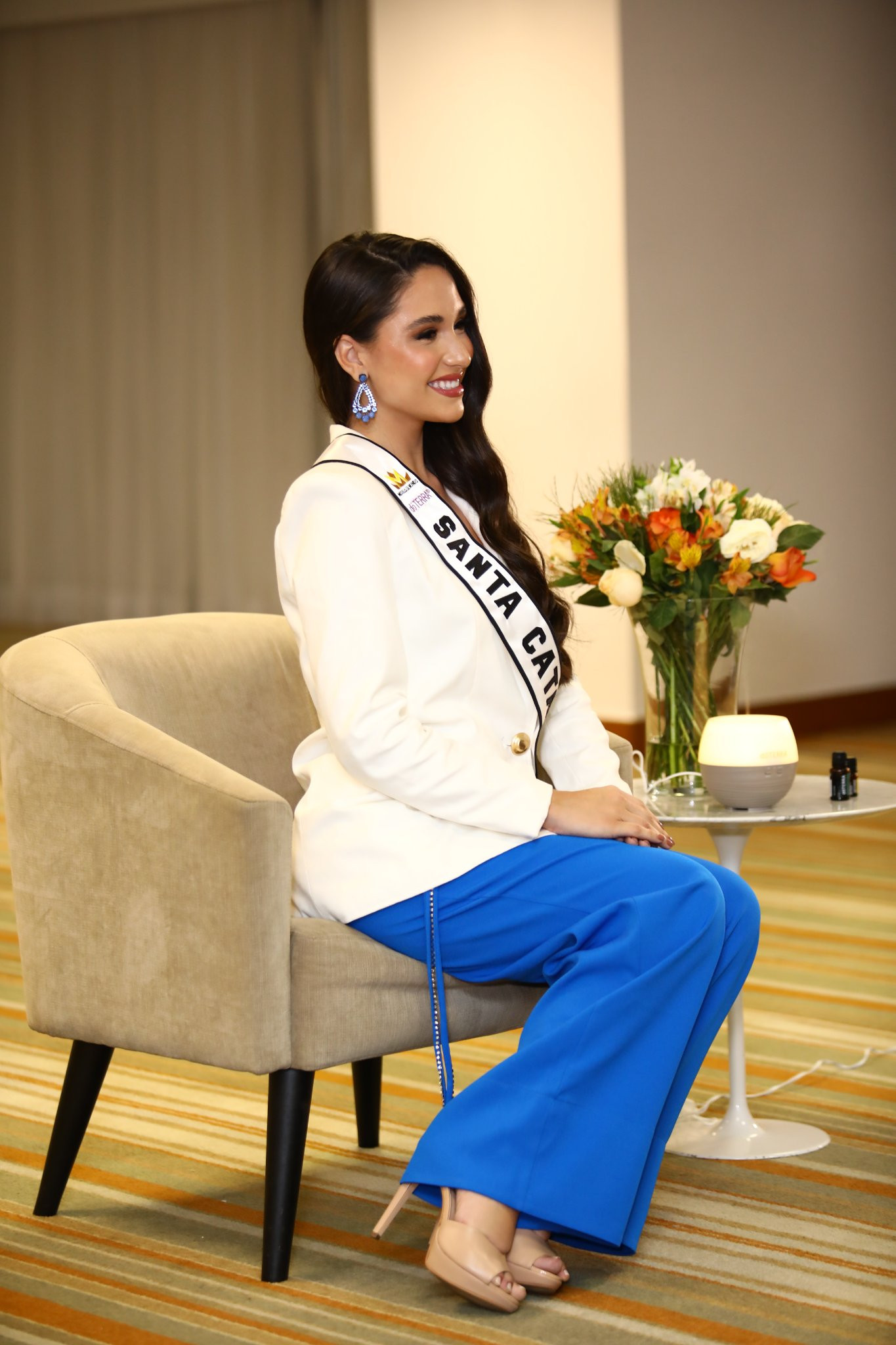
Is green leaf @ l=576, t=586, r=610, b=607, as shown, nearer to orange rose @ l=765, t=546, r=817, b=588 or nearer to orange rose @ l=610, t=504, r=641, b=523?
orange rose @ l=610, t=504, r=641, b=523

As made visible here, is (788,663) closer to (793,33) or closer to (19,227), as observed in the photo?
(793,33)

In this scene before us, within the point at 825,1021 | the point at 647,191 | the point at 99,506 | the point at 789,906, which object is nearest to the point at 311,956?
the point at 825,1021

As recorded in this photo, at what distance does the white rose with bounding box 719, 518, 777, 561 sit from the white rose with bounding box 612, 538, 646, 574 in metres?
0.12

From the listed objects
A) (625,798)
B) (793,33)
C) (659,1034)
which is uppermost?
(793,33)

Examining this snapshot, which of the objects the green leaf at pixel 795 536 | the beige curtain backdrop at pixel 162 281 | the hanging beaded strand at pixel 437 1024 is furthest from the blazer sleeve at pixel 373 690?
the beige curtain backdrop at pixel 162 281

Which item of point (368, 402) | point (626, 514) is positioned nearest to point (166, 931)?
point (368, 402)

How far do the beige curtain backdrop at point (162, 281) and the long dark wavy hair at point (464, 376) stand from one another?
5.53 meters

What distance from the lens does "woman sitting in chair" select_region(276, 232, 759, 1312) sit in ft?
5.99

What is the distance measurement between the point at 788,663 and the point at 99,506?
426 centimetres

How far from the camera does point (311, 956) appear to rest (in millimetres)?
1916

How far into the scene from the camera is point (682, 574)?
2.42 meters

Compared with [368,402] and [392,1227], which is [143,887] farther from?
[368,402]

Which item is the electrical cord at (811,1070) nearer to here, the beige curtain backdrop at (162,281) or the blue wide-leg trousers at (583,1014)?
the blue wide-leg trousers at (583,1014)

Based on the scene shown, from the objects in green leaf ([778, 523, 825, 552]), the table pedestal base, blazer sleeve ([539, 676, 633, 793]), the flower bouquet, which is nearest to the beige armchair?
blazer sleeve ([539, 676, 633, 793])
